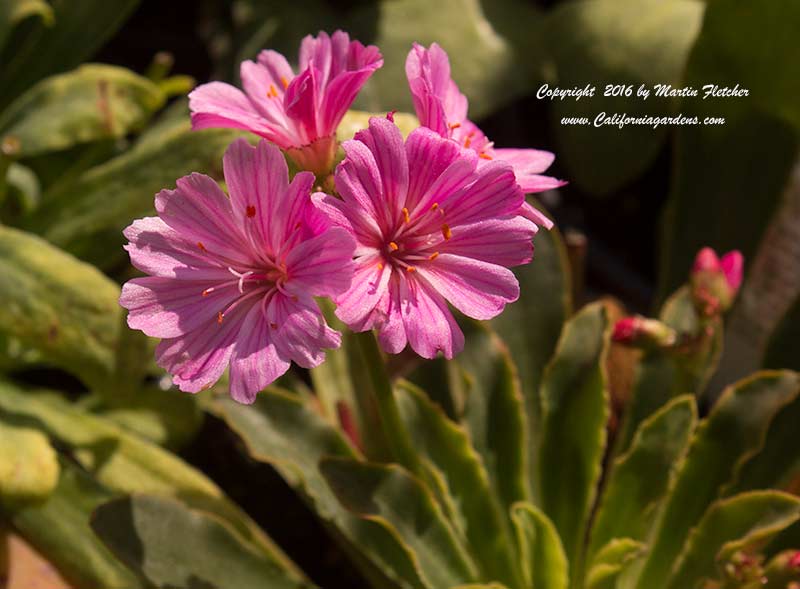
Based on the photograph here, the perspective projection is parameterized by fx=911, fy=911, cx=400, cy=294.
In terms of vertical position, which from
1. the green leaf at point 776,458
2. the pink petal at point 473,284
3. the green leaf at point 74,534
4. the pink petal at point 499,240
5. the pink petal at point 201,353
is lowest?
the green leaf at point 74,534

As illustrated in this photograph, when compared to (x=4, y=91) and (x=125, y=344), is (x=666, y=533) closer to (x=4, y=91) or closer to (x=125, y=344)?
(x=125, y=344)

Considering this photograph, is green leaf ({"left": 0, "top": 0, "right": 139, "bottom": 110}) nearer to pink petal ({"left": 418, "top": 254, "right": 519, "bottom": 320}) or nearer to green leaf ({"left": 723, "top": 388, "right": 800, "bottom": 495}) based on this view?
pink petal ({"left": 418, "top": 254, "right": 519, "bottom": 320})

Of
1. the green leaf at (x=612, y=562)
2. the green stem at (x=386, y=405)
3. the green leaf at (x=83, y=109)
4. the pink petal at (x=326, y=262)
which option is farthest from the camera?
the green leaf at (x=83, y=109)

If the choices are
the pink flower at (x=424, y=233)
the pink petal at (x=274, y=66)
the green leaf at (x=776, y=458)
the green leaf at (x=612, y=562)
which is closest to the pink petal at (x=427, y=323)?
the pink flower at (x=424, y=233)

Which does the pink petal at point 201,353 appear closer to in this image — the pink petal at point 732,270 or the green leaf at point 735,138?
the pink petal at point 732,270

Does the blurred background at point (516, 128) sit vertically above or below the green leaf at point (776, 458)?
above
